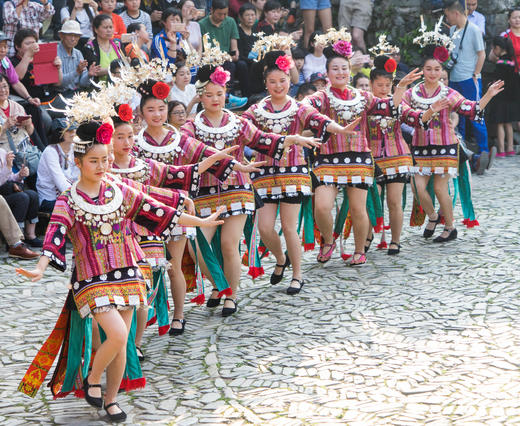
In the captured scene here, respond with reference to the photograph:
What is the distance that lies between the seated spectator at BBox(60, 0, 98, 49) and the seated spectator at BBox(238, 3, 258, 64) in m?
2.27

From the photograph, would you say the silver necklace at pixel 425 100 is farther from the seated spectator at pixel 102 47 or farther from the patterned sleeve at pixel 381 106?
the seated spectator at pixel 102 47

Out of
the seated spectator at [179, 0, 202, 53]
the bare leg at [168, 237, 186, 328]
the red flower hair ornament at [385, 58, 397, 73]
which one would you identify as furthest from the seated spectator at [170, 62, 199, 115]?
the bare leg at [168, 237, 186, 328]

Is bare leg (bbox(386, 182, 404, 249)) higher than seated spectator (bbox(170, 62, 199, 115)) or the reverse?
the reverse

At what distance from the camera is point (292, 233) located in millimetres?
6730

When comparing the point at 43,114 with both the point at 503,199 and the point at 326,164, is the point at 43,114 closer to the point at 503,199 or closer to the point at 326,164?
the point at 326,164

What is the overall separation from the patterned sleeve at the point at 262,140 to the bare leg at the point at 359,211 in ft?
3.83

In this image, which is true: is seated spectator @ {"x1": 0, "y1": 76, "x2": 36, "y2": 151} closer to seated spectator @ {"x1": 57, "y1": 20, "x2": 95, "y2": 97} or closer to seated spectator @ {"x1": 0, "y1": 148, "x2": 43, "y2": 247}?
seated spectator @ {"x1": 0, "y1": 148, "x2": 43, "y2": 247}

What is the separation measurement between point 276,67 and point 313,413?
3.27m

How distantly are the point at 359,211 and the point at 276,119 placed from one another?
1.26m

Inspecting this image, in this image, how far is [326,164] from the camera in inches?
285

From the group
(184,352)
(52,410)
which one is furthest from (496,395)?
(52,410)

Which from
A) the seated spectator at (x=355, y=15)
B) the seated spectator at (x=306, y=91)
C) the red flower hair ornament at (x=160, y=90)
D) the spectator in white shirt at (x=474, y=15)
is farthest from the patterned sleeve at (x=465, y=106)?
the seated spectator at (x=355, y=15)

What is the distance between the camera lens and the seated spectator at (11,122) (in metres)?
8.37

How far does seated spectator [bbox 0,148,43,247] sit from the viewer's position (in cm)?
809
